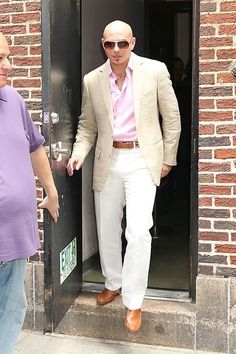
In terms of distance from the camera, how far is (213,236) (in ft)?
12.0

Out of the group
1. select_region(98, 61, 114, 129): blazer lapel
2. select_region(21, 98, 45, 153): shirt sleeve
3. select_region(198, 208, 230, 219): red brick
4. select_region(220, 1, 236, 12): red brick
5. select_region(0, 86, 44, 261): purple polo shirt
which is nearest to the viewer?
select_region(0, 86, 44, 261): purple polo shirt

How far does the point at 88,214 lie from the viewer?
474 centimetres

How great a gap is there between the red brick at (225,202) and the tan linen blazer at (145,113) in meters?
0.40

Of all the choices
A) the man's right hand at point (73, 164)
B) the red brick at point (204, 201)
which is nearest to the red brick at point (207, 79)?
the red brick at point (204, 201)

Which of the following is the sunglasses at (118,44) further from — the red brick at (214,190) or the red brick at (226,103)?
the red brick at (214,190)

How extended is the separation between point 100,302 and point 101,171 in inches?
36.1

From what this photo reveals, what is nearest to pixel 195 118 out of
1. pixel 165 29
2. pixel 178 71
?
pixel 178 71

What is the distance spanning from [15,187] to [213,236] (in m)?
1.53

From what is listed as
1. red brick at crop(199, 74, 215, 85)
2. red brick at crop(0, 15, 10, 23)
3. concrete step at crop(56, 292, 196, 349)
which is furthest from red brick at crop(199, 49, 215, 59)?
concrete step at crop(56, 292, 196, 349)

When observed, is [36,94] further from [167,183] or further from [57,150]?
[167,183]

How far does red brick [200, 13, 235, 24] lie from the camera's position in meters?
3.54

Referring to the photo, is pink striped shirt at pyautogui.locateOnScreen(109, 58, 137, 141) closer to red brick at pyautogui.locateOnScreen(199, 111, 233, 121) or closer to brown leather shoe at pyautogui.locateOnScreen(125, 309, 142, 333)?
red brick at pyautogui.locateOnScreen(199, 111, 233, 121)

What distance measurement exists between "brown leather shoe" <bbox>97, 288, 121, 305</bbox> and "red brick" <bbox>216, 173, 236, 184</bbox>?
3.60ft

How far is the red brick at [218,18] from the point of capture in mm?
3541
